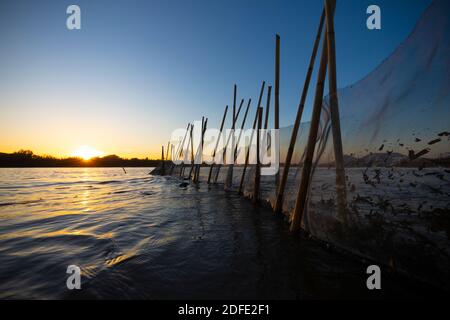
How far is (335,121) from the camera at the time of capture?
4406 millimetres

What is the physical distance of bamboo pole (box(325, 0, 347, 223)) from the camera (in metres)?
4.31

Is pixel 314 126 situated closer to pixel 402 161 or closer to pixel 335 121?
pixel 335 121

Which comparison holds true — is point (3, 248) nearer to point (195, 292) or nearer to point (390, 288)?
point (195, 292)

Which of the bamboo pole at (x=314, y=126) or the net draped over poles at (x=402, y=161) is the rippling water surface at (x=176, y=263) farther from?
the bamboo pole at (x=314, y=126)

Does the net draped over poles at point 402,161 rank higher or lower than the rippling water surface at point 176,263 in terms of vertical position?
higher

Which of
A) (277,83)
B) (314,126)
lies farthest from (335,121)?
(277,83)

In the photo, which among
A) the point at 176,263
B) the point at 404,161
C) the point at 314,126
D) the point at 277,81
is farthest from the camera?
the point at 277,81

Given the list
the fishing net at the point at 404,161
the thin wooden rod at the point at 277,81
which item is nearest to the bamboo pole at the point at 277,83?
the thin wooden rod at the point at 277,81

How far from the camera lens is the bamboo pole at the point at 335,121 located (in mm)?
4312

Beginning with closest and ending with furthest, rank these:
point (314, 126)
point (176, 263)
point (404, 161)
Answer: point (404, 161), point (176, 263), point (314, 126)

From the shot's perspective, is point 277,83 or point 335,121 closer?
point 335,121

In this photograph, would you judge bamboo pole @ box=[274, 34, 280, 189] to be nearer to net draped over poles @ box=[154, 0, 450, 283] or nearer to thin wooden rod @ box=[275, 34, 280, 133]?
thin wooden rod @ box=[275, 34, 280, 133]

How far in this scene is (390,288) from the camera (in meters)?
3.09

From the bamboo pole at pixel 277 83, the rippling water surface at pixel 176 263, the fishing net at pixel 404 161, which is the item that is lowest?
the rippling water surface at pixel 176 263
